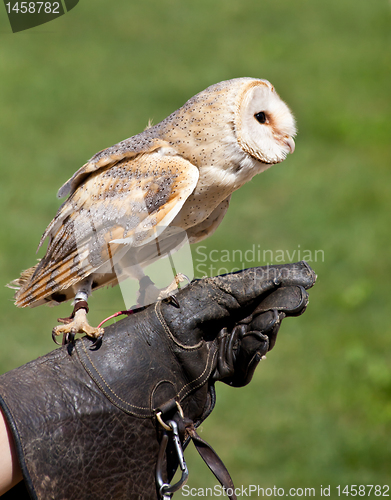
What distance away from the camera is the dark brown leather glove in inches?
81.7

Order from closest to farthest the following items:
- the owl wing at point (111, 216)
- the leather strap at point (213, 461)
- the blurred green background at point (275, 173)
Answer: the leather strap at point (213, 461) < the owl wing at point (111, 216) < the blurred green background at point (275, 173)

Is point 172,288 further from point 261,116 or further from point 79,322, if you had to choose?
point 261,116

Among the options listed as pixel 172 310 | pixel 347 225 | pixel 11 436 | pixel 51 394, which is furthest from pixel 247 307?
pixel 347 225

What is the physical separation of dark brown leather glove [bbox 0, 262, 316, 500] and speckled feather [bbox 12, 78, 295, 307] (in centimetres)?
39

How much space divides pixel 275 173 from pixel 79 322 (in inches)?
230

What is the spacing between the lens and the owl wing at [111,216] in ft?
8.31

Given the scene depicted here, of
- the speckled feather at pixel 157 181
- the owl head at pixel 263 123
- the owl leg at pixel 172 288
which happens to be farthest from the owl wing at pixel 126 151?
the owl leg at pixel 172 288

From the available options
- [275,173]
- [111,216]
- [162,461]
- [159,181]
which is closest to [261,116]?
[159,181]

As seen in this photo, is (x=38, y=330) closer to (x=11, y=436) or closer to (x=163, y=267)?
(x=163, y=267)

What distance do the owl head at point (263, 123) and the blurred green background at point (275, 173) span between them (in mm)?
2700
